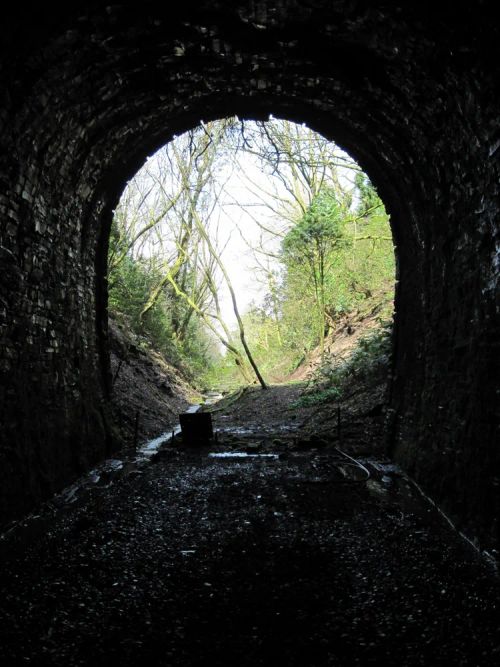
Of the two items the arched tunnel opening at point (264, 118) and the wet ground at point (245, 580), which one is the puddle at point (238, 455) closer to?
the wet ground at point (245, 580)

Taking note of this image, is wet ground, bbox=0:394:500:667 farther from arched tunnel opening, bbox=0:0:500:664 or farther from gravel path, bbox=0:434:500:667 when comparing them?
arched tunnel opening, bbox=0:0:500:664

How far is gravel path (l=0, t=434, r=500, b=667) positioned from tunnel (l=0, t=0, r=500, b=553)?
51 cm

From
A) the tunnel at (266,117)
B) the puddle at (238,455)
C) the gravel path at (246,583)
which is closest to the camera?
the gravel path at (246,583)

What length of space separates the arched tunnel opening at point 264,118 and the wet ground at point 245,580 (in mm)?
488

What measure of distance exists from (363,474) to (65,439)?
3648 mm

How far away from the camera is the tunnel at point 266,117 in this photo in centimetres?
336

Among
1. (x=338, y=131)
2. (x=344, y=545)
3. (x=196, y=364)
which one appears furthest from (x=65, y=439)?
(x=196, y=364)

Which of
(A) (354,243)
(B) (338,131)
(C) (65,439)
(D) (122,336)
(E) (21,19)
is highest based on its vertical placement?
(A) (354,243)

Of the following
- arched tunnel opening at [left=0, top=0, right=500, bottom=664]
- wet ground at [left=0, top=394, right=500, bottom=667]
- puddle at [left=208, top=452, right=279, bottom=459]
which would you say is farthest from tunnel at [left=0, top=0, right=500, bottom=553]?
puddle at [left=208, top=452, right=279, bottom=459]

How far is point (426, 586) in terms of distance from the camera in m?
2.88

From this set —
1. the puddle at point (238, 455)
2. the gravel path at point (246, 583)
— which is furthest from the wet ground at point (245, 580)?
the puddle at point (238, 455)

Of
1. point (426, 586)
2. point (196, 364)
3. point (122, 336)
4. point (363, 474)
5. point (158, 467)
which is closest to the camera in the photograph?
point (426, 586)

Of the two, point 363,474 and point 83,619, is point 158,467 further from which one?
point 83,619

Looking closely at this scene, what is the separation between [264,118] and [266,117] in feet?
0.11
